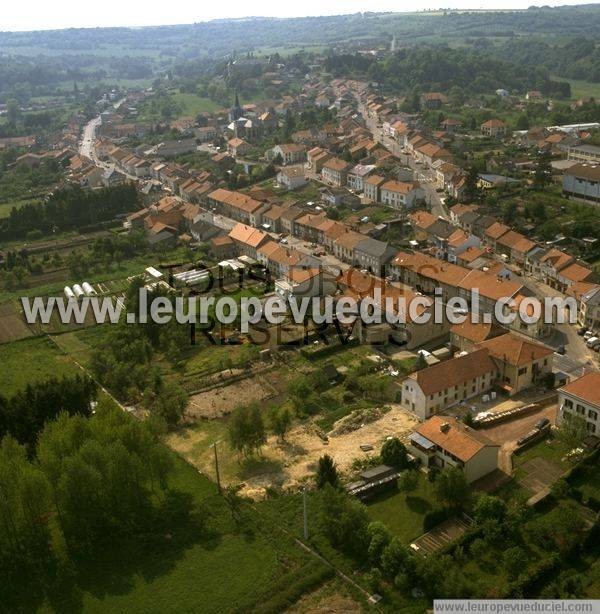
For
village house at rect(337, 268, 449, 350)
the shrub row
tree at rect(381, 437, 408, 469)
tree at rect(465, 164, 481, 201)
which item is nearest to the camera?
the shrub row

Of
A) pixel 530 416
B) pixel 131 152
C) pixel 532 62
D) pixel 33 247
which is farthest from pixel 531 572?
pixel 532 62

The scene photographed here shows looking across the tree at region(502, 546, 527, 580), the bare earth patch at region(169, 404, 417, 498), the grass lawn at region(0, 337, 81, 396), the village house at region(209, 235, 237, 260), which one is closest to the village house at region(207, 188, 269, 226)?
the village house at region(209, 235, 237, 260)

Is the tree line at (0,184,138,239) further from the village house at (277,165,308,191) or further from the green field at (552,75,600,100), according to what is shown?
the green field at (552,75,600,100)

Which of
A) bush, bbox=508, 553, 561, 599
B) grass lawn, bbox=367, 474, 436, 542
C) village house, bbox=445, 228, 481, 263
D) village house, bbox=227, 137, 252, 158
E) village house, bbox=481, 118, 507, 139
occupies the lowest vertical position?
grass lawn, bbox=367, 474, 436, 542

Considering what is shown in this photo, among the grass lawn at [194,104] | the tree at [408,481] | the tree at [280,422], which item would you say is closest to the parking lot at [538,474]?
the tree at [408,481]

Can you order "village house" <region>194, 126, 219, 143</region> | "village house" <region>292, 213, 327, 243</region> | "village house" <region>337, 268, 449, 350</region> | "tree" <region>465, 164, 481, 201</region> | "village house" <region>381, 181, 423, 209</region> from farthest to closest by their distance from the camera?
"village house" <region>194, 126, 219, 143</region>, "village house" <region>381, 181, 423, 209</region>, "tree" <region>465, 164, 481, 201</region>, "village house" <region>292, 213, 327, 243</region>, "village house" <region>337, 268, 449, 350</region>

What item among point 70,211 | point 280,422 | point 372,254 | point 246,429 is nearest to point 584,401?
point 280,422

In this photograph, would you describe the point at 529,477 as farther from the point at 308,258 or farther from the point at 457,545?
the point at 308,258
